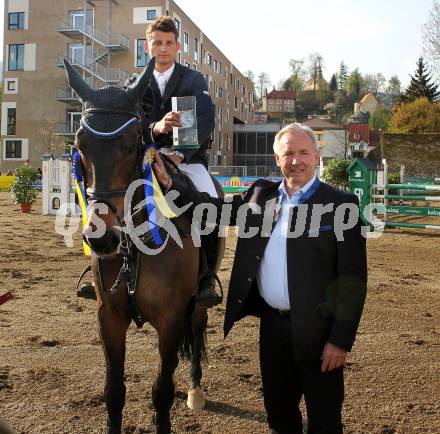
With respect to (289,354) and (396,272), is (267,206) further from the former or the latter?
(396,272)

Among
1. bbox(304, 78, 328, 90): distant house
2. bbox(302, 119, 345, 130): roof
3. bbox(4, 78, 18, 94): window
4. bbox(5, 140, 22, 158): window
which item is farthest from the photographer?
bbox(304, 78, 328, 90): distant house

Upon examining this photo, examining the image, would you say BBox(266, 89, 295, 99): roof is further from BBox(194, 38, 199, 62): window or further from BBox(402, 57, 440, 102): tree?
BBox(194, 38, 199, 62): window

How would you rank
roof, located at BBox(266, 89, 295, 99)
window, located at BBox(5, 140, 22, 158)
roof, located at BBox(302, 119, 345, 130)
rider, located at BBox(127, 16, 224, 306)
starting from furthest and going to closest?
roof, located at BBox(266, 89, 295, 99)
roof, located at BBox(302, 119, 345, 130)
window, located at BBox(5, 140, 22, 158)
rider, located at BBox(127, 16, 224, 306)

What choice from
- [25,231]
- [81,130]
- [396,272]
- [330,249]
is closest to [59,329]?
[81,130]

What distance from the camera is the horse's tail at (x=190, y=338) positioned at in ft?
11.7

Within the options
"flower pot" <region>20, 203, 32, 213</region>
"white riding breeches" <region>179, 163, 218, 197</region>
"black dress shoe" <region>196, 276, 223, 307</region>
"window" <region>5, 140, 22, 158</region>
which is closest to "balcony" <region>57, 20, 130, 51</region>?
"window" <region>5, 140, 22, 158</region>

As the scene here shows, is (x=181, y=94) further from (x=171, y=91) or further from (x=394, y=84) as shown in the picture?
(x=394, y=84)

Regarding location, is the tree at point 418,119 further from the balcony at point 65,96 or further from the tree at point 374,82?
the tree at point 374,82

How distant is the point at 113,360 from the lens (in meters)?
3.23

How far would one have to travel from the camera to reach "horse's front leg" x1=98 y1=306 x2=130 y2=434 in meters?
3.23

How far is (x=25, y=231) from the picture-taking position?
1359cm

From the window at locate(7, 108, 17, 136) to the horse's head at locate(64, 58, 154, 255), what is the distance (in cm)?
4410

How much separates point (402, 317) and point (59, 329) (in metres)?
4.06

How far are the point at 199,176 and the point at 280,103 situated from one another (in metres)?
119
